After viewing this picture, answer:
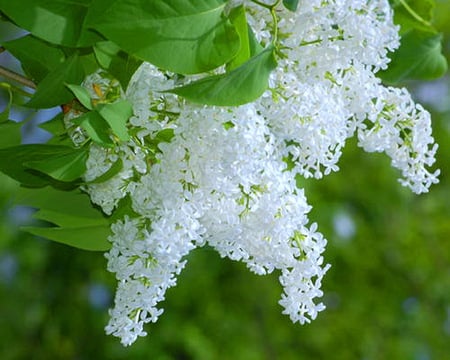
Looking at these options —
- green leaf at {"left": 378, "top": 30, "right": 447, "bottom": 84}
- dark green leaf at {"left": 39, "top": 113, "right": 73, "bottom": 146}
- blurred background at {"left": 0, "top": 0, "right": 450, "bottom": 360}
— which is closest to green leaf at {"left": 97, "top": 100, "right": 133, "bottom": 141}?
dark green leaf at {"left": 39, "top": 113, "right": 73, "bottom": 146}

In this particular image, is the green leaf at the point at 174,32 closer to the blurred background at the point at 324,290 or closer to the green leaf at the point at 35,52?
the green leaf at the point at 35,52

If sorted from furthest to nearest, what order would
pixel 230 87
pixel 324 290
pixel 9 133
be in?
pixel 324 290 → pixel 9 133 → pixel 230 87

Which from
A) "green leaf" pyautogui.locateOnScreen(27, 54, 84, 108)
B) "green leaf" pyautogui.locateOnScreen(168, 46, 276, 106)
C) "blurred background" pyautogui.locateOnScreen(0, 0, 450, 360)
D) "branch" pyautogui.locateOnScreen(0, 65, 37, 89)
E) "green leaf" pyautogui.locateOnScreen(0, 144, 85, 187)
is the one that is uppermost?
"green leaf" pyautogui.locateOnScreen(168, 46, 276, 106)

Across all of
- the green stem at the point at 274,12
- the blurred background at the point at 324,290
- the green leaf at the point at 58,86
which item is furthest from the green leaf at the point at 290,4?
the blurred background at the point at 324,290

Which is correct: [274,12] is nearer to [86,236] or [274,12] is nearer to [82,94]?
[82,94]

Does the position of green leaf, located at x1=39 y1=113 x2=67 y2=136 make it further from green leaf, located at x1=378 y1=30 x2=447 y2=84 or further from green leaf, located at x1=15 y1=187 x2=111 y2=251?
green leaf, located at x1=378 y1=30 x2=447 y2=84

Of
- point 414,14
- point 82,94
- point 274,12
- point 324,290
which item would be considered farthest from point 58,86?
point 324,290

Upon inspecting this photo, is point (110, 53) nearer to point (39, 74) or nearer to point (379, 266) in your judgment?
point (39, 74)
